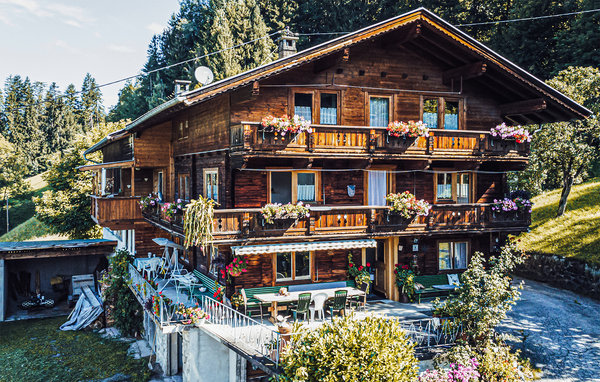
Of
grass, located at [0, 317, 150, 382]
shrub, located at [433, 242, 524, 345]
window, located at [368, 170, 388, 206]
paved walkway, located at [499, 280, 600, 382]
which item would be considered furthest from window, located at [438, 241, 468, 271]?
grass, located at [0, 317, 150, 382]

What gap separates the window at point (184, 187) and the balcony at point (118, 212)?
2594 millimetres

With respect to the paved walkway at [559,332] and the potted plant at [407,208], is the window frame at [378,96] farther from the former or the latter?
the paved walkway at [559,332]

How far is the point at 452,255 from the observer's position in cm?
2017

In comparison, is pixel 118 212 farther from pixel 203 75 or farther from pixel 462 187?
pixel 462 187

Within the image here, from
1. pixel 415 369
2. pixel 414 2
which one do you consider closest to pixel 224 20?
pixel 414 2

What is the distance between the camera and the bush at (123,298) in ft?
75.9

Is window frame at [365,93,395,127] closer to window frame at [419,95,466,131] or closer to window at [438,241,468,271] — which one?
window frame at [419,95,466,131]

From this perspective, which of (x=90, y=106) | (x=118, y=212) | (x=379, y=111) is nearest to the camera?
(x=379, y=111)

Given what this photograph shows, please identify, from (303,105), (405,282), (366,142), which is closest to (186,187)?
(303,105)

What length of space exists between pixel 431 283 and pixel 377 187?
4.64m

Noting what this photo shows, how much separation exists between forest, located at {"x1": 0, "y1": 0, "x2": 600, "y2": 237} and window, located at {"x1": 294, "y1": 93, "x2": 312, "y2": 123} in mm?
7512

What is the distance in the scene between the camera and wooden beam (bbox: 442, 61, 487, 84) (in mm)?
18109

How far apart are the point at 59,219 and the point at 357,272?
27576mm

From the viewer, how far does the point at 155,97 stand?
54188mm
